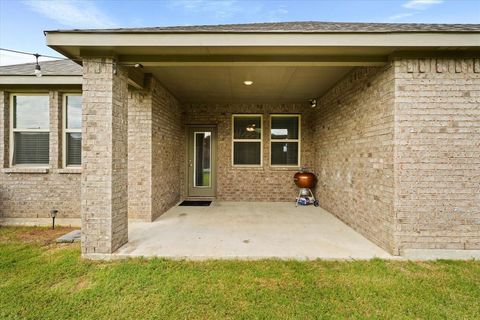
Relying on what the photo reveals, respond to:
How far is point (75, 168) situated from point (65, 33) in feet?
9.36

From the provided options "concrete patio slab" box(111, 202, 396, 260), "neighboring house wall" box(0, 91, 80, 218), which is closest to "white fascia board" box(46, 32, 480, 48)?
"neighboring house wall" box(0, 91, 80, 218)

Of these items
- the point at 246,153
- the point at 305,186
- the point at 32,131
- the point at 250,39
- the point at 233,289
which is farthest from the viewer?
the point at 246,153

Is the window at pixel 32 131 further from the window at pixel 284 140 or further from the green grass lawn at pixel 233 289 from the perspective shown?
the window at pixel 284 140

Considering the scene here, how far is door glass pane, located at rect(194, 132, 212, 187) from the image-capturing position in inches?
274

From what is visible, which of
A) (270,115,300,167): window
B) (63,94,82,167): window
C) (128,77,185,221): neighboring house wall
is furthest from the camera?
(270,115,300,167): window

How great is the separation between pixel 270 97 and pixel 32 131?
5.58m

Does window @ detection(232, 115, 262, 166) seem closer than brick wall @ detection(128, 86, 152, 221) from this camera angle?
No

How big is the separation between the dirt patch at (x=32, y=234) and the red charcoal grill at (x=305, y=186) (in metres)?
5.36

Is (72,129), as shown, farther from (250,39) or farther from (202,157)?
(250,39)

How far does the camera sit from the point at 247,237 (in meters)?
3.69

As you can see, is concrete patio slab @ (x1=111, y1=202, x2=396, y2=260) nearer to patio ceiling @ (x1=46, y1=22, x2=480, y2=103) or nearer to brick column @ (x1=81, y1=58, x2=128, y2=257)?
brick column @ (x1=81, y1=58, x2=128, y2=257)

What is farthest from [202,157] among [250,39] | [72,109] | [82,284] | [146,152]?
→ [82,284]

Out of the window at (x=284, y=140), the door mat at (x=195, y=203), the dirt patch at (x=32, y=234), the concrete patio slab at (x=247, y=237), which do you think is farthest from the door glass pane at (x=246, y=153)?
the dirt patch at (x=32, y=234)

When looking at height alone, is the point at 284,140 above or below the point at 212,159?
above
